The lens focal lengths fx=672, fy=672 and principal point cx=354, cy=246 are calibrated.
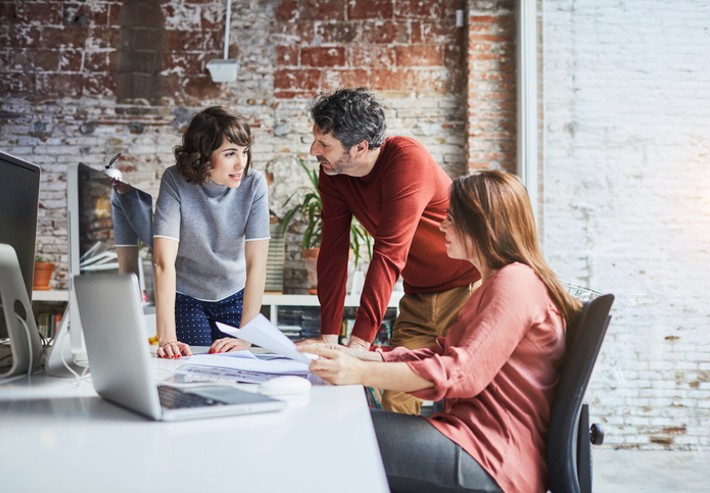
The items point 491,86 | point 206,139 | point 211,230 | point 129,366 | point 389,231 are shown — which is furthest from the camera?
point 491,86

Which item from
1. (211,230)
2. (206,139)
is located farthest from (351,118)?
(211,230)

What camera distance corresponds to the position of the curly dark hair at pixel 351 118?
2137 mm

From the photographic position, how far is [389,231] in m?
1.98

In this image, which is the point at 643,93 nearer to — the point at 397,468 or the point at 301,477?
the point at 397,468

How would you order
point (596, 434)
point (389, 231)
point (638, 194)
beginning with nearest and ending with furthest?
point (596, 434), point (389, 231), point (638, 194)

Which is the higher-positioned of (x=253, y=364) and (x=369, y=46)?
(x=369, y=46)

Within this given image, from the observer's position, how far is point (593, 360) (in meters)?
1.25

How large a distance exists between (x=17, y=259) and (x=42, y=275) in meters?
3.17

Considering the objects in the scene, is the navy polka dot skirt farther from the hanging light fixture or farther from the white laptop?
the hanging light fixture

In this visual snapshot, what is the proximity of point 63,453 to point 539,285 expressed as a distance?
37.9 inches

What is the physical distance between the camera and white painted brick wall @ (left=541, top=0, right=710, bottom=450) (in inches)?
108

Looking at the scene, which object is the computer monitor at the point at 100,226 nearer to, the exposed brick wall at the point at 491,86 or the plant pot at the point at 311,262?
the plant pot at the point at 311,262

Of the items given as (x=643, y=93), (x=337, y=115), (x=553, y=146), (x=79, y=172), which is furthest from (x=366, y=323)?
(x=553, y=146)

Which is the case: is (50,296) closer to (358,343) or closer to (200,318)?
(200,318)
